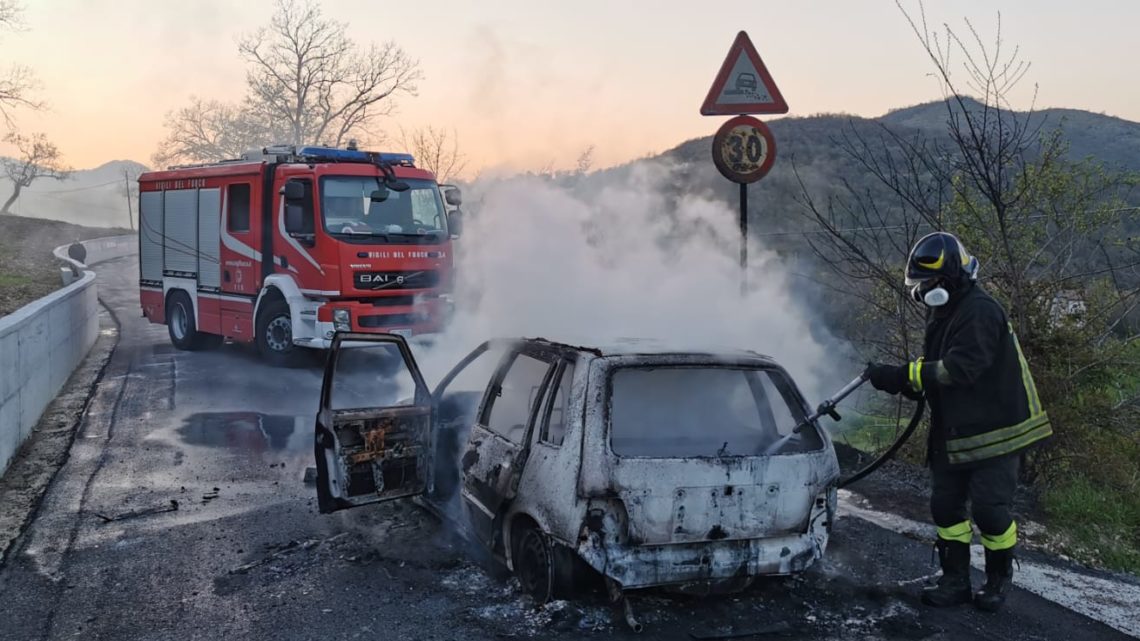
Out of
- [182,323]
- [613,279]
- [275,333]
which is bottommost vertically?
[182,323]

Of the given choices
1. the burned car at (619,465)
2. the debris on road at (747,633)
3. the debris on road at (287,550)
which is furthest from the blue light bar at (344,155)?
the debris on road at (747,633)

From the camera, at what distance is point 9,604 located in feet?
14.4

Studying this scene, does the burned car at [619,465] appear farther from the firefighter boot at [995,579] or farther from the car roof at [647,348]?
the firefighter boot at [995,579]

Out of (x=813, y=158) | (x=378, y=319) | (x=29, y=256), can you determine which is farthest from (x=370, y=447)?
(x=813, y=158)

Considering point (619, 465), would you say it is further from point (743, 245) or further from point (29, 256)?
point (29, 256)

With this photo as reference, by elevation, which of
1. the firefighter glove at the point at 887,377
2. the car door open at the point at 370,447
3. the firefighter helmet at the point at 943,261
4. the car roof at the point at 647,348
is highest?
the firefighter helmet at the point at 943,261

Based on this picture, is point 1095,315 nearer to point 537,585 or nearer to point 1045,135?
point 1045,135

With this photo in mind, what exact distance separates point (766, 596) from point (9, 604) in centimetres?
378

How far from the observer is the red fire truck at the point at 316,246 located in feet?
36.2

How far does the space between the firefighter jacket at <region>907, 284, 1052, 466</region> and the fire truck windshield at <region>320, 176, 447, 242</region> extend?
27.0 feet

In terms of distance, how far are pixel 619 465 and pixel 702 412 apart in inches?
28.9

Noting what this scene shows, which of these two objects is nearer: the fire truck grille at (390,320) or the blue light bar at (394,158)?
the fire truck grille at (390,320)

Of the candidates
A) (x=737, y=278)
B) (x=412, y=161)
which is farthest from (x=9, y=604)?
(x=412, y=161)

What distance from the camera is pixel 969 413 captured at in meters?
4.31
